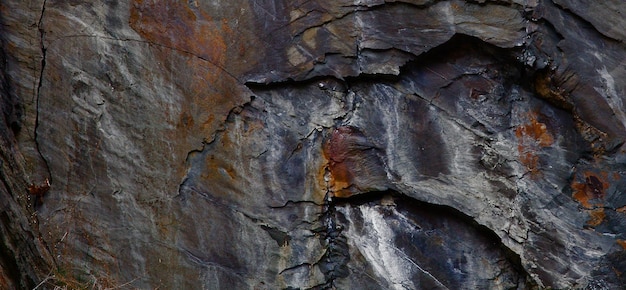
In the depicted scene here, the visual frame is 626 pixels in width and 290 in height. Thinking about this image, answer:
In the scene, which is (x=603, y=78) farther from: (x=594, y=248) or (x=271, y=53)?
(x=271, y=53)

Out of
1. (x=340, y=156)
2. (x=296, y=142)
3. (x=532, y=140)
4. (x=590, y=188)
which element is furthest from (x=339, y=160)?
(x=590, y=188)

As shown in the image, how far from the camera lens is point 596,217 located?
3777 millimetres

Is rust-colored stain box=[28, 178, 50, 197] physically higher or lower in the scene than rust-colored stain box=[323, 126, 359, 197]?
lower

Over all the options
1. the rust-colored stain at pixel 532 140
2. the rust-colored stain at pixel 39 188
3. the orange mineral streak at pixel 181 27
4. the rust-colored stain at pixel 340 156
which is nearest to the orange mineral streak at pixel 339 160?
the rust-colored stain at pixel 340 156

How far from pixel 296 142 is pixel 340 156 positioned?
246 millimetres

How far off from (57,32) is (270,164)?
4.45 feet

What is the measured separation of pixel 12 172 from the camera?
12.5 ft

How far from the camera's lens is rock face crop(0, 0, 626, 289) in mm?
3838

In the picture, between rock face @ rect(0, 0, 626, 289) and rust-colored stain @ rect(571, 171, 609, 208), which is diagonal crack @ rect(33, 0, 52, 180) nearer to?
rock face @ rect(0, 0, 626, 289)

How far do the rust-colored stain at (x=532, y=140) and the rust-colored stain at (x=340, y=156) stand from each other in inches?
33.8

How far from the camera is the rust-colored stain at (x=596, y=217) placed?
12.4 ft

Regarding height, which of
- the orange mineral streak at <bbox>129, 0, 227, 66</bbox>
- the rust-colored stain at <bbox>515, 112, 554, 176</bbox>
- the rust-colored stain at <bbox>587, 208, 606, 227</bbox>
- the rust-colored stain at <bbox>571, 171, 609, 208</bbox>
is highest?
the orange mineral streak at <bbox>129, 0, 227, 66</bbox>

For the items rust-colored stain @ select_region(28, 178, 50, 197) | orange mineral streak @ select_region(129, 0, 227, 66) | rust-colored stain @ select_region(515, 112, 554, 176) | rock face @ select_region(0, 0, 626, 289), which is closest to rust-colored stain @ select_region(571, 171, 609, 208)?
rock face @ select_region(0, 0, 626, 289)

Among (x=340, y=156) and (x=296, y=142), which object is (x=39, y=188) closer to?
(x=296, y=142)
